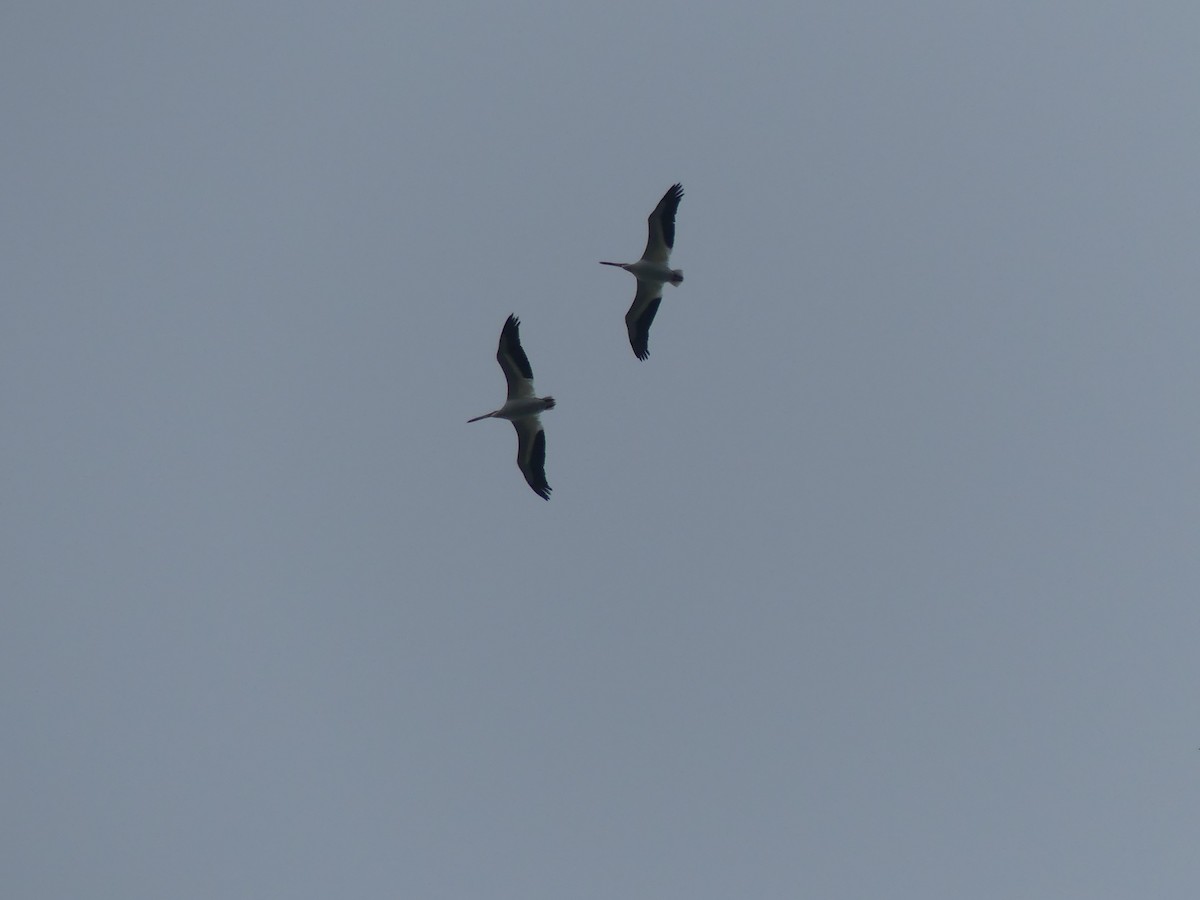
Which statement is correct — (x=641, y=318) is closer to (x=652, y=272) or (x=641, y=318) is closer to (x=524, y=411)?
(x=652, y=272)

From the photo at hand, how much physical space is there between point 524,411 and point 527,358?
135 centimetres

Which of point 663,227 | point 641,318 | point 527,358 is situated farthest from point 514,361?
point 663,227

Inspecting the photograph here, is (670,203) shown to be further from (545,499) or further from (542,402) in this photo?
(545,499)

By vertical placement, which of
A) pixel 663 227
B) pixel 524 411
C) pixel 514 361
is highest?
pixel 663 227

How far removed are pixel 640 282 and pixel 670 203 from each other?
7.73ft

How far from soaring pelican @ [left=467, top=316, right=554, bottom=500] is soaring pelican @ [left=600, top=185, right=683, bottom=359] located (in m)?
3.34

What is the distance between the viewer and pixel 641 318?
100ft

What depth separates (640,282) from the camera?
30.4 m

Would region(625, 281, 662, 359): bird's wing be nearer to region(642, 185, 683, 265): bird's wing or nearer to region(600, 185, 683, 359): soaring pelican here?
region(600, 185, 683, 359): soaring pelican

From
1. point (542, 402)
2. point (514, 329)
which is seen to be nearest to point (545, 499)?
point (542, 402)

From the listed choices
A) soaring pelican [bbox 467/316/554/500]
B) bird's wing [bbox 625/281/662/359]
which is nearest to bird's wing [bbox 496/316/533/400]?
soaring pelican [bbox 467/316/554/500]

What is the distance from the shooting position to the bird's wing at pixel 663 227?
94.9 feet

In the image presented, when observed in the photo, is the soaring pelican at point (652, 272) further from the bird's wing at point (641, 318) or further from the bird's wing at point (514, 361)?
the bird's wing at point (514, 361)

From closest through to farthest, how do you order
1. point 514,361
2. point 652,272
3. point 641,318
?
point 514,361
point 652,272
point 641,318
